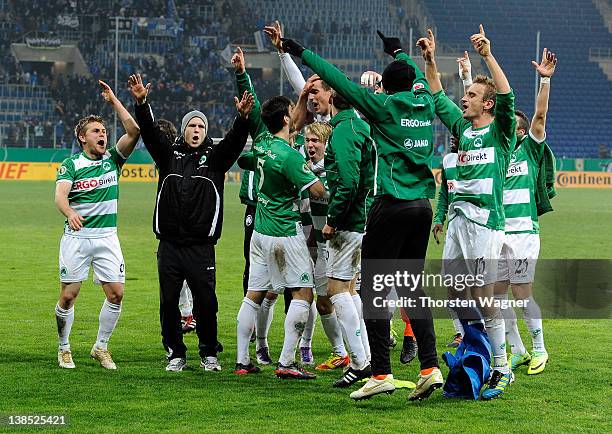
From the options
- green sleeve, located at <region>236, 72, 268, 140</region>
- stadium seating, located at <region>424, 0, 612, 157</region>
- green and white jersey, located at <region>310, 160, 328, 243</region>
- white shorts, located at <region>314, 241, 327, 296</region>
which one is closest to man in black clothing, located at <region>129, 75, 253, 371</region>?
green sleeve, located at <region>236, 72, 268, 140</region>

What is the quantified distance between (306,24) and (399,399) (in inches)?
1856

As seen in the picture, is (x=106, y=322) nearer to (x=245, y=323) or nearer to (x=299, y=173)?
(x=245, y=323)

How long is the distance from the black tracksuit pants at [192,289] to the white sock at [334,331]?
890mm

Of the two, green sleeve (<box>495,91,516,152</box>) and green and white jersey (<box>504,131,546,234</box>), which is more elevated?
green sleeve (<box>495,91,516,152</box>)

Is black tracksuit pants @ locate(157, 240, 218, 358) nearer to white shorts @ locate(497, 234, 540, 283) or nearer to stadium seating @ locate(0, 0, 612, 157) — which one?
white shorts @ locate(497, 234, 540, 283)

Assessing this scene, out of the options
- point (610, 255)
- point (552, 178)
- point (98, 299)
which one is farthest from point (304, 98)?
point (610, 255)

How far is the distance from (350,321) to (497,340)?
3.51 ft

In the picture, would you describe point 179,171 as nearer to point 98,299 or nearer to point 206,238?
point 206,238

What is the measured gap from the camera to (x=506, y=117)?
719cm

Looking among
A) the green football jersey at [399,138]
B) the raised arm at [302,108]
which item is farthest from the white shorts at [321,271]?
the green football jersey at [399,138]

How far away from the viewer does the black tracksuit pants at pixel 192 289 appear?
8.31 metres

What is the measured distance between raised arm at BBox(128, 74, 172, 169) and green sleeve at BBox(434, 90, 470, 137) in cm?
224

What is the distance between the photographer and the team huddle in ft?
23.3

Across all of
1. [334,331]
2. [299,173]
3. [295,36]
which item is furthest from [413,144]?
[295,36]
